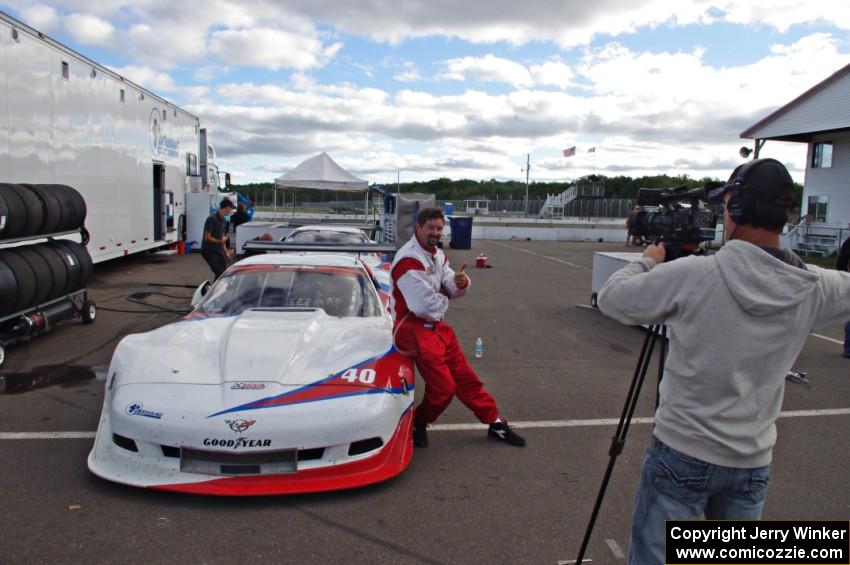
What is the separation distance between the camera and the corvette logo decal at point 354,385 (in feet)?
12.5

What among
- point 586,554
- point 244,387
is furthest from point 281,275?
point 586,554

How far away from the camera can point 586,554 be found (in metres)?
3.27

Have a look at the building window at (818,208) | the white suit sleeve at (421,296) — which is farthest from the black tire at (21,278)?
the building window at (818,208)

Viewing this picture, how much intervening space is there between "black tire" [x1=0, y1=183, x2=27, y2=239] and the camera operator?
7051 millimetres

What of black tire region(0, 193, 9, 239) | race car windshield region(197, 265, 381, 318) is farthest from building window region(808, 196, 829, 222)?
black tire region(0, 193, 9, 239)

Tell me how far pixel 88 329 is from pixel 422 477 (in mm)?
6370

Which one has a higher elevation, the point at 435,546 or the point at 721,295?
the point at 721,295

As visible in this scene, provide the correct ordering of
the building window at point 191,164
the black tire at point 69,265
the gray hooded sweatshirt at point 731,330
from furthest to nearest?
the building window at point 191,164 < the black tire at point 69,265 < the gray hooded sweatshirt at point 731,330

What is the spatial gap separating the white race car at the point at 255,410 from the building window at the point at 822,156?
30101 millimetres

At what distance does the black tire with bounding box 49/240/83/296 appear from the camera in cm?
792

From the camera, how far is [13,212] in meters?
6.92

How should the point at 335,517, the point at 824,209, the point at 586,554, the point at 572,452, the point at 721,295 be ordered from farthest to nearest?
the point at 824,209
the point at 572,452
the point at 335,517
the point at 586,554
the point at 721,295

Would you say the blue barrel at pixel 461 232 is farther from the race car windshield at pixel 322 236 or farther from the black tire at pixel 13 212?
the black tire at pixel 13 212

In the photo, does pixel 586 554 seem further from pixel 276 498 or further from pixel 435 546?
pixel 276 498
